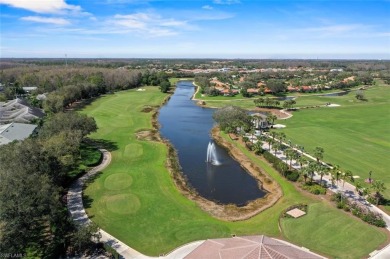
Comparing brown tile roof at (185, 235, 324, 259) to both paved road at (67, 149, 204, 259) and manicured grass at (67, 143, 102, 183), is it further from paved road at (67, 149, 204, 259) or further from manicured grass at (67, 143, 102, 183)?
manicured grass at (67, 143, 102, 183)

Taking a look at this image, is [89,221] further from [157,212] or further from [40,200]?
[157,212]

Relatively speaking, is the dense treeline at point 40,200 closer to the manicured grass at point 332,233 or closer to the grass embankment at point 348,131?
the manicured grass at point 332,233

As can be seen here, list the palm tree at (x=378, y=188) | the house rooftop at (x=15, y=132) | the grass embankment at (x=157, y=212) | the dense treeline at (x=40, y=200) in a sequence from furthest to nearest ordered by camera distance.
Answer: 1. the house rooftop at (x=15, y=132)
2. the palm tree at (x=378, y=188)
3. the grass embankment at (x=157, y=212)
4. the dense treeline at (x=40, y=200)

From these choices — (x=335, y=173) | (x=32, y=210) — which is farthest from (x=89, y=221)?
(x=335, y=173)

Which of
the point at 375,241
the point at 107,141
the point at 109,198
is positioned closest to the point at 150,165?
the point at 109,198

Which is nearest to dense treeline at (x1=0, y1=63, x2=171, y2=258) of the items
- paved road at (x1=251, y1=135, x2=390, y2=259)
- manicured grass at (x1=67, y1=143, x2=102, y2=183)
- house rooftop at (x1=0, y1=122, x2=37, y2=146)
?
manicured grass at (x1=67, y1=143, x2=102, y2=183)

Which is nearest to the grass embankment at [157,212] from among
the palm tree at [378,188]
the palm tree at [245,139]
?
the palm tree at [378,188]

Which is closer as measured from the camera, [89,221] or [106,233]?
[106,233]
